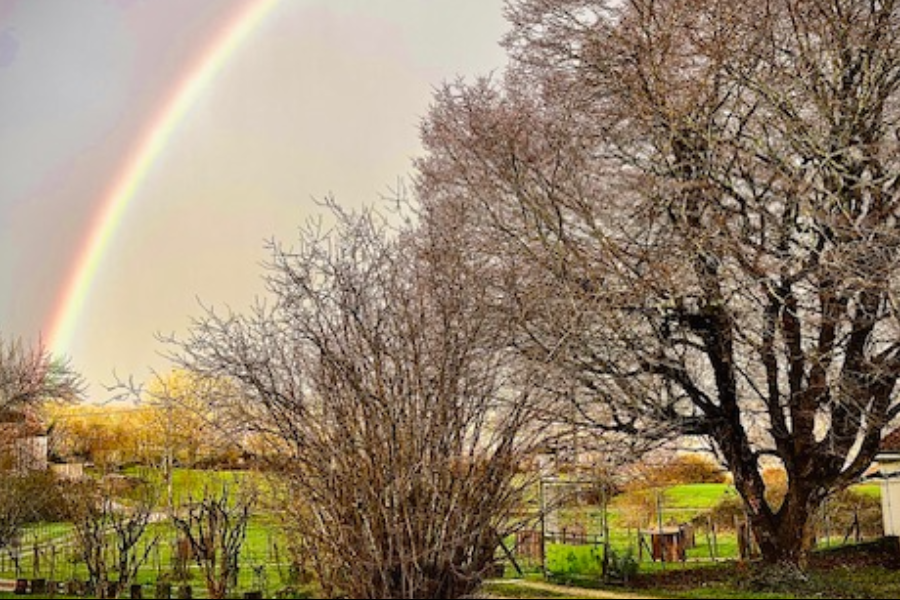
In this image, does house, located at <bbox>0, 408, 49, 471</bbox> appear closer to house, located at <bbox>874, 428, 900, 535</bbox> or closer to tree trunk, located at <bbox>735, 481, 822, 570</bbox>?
tree trunk, located at <bbox>735, 481, 822, 570</bbox>

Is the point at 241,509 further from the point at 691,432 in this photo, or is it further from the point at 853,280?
the point at 853,280

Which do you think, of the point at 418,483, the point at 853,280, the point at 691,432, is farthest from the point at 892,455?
the point at 418,483

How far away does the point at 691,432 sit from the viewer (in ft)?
36.6

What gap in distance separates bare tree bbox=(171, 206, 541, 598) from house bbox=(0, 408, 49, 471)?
1068 centimetres

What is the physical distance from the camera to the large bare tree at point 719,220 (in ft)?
31.6

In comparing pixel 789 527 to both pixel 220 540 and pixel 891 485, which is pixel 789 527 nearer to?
pixel 891 485

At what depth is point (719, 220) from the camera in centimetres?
959

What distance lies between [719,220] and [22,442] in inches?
589

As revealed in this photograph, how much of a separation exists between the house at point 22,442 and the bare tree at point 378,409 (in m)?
10.7

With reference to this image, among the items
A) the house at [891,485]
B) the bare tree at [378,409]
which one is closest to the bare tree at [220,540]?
the bare tree at [378,409]

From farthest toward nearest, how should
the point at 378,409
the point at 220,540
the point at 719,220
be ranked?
1. the point at 719,220
2. the point at 220,540
3. the point at 378,409

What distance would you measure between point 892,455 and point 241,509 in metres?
9.89

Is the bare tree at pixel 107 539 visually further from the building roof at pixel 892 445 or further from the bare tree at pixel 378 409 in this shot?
the building roof at pixel 892 445

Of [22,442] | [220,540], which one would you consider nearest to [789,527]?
[220,540]
